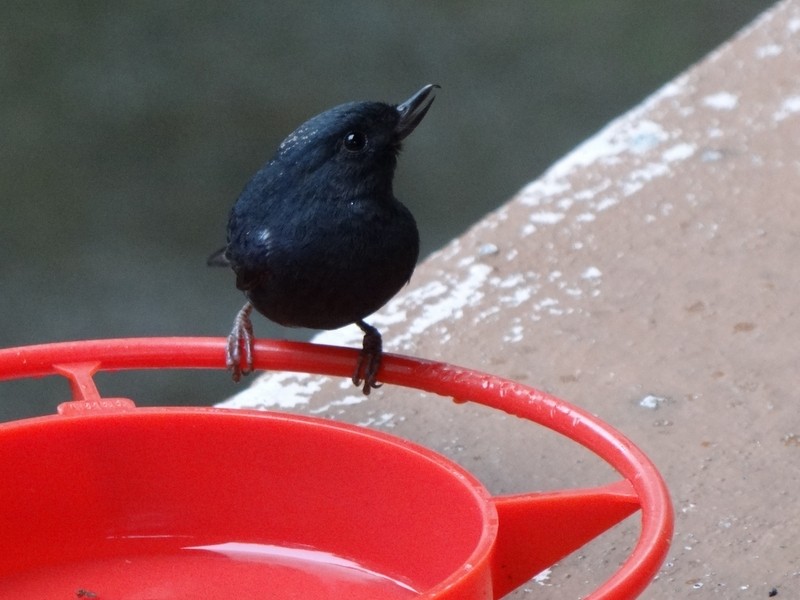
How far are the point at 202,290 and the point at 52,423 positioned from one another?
5.90m

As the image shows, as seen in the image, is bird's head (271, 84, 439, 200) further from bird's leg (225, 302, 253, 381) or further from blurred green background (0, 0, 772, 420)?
blurred green background (0, 0, 772, 420)

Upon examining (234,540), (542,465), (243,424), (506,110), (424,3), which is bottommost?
(506,110)

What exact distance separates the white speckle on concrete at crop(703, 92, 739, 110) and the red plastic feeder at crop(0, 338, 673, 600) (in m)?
1.98

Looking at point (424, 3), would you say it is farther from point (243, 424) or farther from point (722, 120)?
point (243, 424)

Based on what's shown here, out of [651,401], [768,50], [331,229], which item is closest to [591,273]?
[651,401]

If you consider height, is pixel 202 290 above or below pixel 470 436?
below

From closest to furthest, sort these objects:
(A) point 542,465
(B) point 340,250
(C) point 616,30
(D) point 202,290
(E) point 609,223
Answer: (B) point 340,250 < (A) point 542,465 < (E) point 609,223 < (D) point 202,290 < (C) point 616,30

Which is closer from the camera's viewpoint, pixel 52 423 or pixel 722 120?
pixel 52 423

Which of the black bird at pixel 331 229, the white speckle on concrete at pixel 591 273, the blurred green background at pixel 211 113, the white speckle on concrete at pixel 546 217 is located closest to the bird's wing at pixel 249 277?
the black bird at pixel 331 229

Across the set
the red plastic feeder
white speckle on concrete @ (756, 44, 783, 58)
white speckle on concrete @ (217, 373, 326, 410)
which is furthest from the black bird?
white speckle on concrete @ (756, 44, 783, 58)

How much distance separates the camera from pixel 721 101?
377cm

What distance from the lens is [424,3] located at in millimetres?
10055

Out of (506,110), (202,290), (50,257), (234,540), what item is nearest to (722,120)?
(234,540)

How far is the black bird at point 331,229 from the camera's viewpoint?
2174 mm
